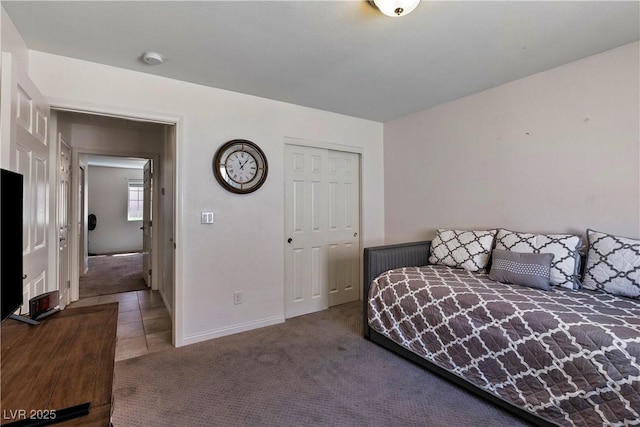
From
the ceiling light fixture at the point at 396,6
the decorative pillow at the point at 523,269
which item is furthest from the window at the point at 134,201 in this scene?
the decorative pillow at the point at 523,269

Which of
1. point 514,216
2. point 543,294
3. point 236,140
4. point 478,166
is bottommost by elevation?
point 543,294

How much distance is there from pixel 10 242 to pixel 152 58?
5.18 ft

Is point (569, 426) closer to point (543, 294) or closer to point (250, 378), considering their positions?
point (543, 294)

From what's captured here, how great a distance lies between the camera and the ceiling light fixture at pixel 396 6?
150 cm

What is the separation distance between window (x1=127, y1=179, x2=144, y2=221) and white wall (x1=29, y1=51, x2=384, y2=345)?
639cm

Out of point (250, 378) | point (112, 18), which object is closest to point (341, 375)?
point (250, 378)

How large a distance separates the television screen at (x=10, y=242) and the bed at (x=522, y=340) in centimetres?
217

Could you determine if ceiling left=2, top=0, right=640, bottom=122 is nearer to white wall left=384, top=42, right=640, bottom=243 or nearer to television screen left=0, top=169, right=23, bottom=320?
white wall left=384, top=42, right=640, bottom=243

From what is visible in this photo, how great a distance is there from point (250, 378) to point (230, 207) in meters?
1.44

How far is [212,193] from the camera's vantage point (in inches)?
107

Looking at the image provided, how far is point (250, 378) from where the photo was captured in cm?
210

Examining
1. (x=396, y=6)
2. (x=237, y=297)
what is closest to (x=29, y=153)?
(x=237, y=297)

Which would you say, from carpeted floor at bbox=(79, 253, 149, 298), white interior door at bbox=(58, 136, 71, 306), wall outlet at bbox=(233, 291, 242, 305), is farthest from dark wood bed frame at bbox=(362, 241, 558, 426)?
carpeted floor at bbox=(79, 253, 149, 298)

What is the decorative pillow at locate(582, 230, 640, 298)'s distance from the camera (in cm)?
183
